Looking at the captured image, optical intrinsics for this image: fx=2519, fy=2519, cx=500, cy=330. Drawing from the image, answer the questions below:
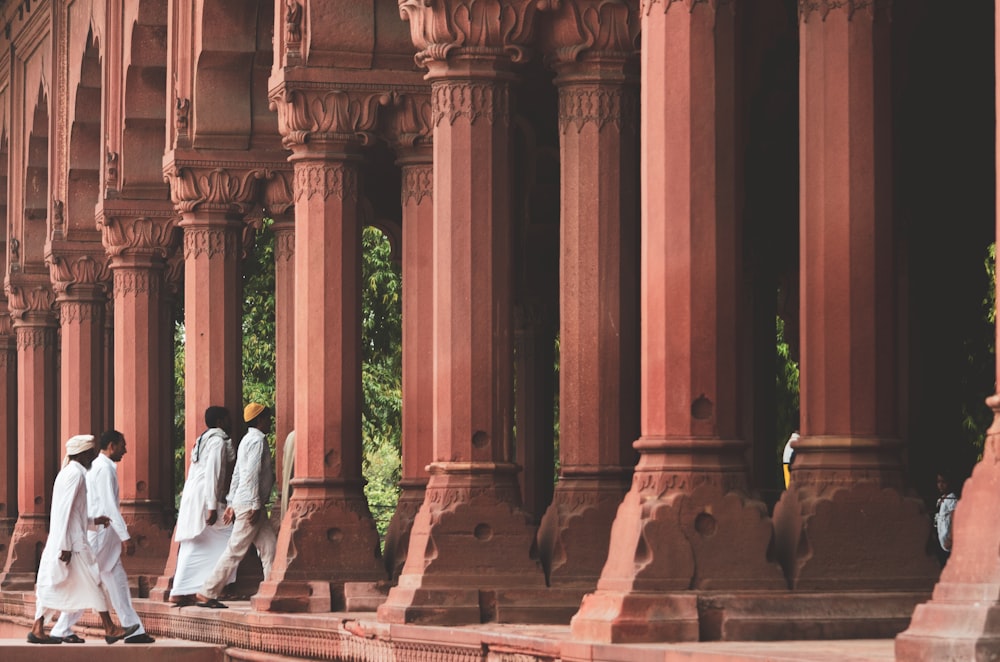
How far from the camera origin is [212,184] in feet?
67.7

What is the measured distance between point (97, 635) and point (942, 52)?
325 inches

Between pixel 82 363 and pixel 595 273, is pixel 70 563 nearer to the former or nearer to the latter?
pixel 595 273


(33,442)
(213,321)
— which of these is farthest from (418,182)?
(33,442)

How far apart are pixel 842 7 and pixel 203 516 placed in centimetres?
922

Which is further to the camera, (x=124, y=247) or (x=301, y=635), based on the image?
(x=124, y=247)

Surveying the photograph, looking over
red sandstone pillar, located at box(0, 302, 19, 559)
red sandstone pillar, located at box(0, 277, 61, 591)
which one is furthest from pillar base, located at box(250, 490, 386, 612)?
red sandstone pillar, located at box(0, 302, 19, 559)

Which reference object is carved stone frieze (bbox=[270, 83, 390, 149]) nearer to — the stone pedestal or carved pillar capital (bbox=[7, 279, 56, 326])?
the stone pedestal

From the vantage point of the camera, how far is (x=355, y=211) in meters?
17.5

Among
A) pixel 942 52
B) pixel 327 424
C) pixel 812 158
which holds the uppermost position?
pixel 942 52

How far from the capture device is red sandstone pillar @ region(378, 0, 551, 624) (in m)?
14.1

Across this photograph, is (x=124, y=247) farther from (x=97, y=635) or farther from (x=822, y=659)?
(x=822, y=659)

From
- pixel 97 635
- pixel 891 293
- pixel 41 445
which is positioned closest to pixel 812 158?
pixel 891 293

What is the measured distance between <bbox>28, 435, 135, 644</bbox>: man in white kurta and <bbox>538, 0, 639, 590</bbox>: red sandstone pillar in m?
3.85

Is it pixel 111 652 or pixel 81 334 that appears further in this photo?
pixel 81 334
